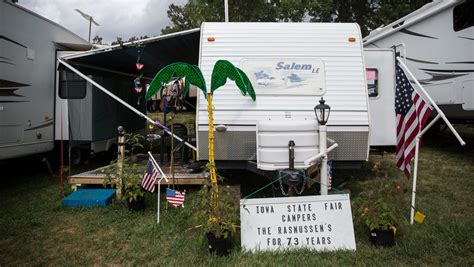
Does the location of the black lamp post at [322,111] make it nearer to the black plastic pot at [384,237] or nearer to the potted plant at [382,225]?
the potted plant at [382,225]

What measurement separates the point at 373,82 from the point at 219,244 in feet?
12.3

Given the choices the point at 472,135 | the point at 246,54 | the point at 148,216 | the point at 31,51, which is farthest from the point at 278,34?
A: the point at 472,135

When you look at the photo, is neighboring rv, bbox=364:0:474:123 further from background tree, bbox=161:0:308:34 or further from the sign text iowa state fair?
background tree, bbox=161:0:308:34

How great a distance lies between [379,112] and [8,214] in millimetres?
5529

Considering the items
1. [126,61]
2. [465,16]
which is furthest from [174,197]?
[126,61]

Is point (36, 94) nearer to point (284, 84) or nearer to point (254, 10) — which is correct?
point (284, 84)

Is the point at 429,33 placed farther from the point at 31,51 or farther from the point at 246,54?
the point at 31,51

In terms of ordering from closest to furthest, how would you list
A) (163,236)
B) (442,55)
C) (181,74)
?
(181,74) → (163,236) → (442,55)

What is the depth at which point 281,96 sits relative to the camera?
509cm

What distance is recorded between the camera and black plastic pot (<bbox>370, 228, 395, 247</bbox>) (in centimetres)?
387

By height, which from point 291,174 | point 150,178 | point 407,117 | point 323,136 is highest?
point 407,117

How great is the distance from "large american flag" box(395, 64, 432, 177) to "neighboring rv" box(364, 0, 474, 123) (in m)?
2.73

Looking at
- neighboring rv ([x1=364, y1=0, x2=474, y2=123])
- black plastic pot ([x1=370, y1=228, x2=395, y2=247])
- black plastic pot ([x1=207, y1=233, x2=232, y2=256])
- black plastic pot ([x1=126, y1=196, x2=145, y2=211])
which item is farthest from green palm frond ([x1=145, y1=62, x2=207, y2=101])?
neighboring rv ([x1=364, y1=0, x2=474, y2=123])

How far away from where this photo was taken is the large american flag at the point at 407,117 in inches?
181
